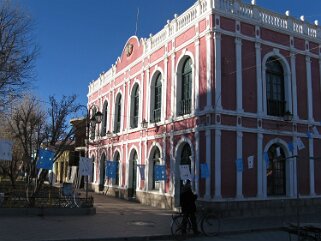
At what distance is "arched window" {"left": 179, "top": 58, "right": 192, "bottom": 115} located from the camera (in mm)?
22719

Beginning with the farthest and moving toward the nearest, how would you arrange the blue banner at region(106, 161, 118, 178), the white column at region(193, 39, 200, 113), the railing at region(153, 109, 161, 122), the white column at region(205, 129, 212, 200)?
the blue banner at region(106, 161, 118, 178), the railing at region(153, 109, 161, 122), the white column at region(193, 39, 200, 113), the white column at region(205, 129, 212, 200)

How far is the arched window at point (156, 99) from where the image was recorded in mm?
26142

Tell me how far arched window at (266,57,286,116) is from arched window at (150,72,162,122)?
6840 millimetres

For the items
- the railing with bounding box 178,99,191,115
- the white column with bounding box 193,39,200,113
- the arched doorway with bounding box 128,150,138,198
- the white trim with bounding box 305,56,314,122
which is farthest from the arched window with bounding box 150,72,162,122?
the white trim with bounding box 305,56,314,122

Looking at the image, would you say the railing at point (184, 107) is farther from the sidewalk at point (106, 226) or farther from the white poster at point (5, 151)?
the white poster at point (5, 151)

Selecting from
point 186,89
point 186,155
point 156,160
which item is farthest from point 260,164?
point 156,160

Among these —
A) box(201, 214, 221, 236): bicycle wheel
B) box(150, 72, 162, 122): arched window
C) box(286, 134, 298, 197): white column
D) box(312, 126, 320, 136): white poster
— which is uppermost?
box(150, 72, 162, 122): arched window

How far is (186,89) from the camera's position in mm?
A: 23328

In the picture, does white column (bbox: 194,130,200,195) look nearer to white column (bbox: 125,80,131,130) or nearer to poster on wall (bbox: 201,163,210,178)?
poster on wall (bbox: 201,163,210,178)

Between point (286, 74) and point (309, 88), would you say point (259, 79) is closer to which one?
point (286, 74)

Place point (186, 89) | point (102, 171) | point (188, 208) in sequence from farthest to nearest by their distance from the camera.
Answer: point (102, 171)
point (186, 89)
point (188, 208)

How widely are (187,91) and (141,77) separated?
20.1ft

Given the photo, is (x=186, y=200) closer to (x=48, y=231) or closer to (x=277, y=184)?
(x=48, y=231)

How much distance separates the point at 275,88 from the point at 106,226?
12.9 m
